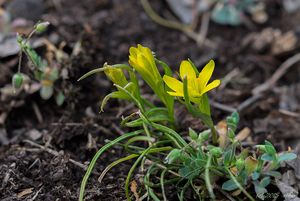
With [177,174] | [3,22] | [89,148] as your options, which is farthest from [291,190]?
[3,22]

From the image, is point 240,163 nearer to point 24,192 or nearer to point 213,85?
point 213,85

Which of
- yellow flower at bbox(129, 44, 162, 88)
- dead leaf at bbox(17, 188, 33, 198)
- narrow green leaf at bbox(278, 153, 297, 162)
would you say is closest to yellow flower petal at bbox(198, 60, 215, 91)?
yellow flower at bbox(129, 44, 162, 88)

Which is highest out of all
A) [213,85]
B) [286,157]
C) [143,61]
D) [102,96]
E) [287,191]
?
[143,61]

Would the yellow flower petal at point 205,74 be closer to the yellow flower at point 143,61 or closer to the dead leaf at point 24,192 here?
the yellow flower at point 143,61

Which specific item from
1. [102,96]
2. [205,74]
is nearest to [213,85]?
[205,74]

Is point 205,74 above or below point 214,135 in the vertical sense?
above

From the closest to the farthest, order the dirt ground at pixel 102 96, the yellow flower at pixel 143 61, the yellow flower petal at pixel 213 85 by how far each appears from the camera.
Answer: the yellow flower petal at pixel 213 85, the yellow flower at pixel 143 61, the dirt ground at pixel 102 96

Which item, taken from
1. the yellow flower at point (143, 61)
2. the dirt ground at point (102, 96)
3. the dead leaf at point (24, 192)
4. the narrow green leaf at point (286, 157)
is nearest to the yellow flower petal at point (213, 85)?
the yellow flower at point (143, 61)
